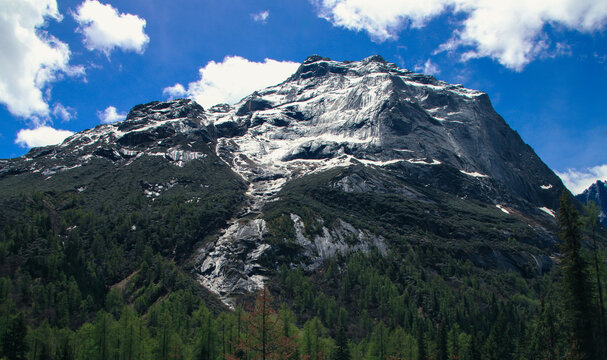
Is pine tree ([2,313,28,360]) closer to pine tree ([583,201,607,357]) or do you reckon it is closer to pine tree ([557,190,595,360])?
pine tree ([557,190,595,360])

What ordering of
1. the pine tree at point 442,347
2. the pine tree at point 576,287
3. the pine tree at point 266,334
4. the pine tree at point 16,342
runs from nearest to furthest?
1. the pine tree at point 266,334
2. the pine tree at point 576,287
3. the pine tree at point 16,342
4. the pine tree at point 442,347

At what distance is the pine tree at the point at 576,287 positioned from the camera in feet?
104

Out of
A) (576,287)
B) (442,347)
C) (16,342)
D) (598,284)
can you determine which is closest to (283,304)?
(442,347)

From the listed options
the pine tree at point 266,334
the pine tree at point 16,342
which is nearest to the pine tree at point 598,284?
the pine tree at point 266,334

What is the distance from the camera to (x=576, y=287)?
105ft

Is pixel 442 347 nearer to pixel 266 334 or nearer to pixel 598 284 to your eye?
pixel 598 284

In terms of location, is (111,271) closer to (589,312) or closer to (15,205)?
(15,205)

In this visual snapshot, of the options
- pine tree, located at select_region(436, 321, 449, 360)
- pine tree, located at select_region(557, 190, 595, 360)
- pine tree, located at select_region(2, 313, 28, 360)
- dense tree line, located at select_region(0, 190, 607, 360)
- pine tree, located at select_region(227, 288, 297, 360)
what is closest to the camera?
pine tree, located at select_region(227, 288, 297, 360)

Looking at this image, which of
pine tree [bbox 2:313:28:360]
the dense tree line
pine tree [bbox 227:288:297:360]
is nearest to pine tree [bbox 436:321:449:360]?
the dense tree line

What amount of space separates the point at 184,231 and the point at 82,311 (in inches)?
2680

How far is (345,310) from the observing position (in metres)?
127

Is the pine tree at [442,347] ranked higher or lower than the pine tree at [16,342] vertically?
lower

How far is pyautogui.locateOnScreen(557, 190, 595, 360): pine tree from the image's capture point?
31750mm

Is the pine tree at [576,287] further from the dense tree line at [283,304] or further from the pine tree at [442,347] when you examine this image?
the pine tree at [442,347]
